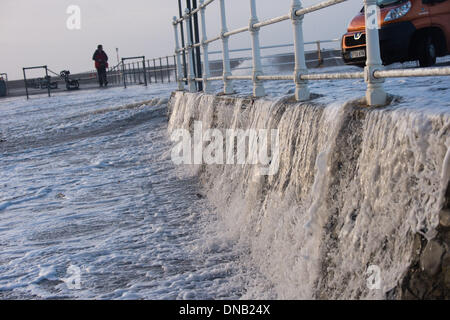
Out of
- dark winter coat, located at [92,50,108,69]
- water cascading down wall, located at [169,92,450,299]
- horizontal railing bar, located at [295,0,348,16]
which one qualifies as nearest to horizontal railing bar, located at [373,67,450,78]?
water cascading down wall, located at [169,92,450,299]

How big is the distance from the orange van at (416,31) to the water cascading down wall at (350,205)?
3.65 meters

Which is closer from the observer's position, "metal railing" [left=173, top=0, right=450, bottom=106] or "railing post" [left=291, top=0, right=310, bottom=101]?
"metal railing" [left=173, top=0, right=450, bottom=106]

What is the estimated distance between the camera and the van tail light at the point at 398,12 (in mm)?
7435

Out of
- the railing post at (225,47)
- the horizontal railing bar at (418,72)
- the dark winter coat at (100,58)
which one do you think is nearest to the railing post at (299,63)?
the horizontal railing bar at (418,72)

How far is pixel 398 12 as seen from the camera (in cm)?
750

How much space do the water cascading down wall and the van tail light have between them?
3834 millimetres

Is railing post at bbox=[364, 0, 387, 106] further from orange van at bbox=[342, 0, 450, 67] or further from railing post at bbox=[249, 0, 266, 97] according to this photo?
orange van at bbox=[342, 0, 450, 67]

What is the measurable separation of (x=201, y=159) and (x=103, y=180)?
1.26m

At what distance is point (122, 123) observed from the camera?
11906 millimetres

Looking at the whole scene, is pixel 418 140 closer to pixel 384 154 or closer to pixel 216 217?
pixel 384 154

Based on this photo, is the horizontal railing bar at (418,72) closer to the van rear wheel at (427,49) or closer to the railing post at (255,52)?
the railing post at (255,52)

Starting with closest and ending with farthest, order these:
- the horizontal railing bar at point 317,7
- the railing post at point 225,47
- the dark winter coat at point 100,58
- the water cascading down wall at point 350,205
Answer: the water cascading down wall at point 350,205, the horizontal railing bar at point 317,7, the railing post at point 225,47, the dark winter coat at point 100,58

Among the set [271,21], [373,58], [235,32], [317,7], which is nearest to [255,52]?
[235,32]

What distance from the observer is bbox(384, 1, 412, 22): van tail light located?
24.4 feet
